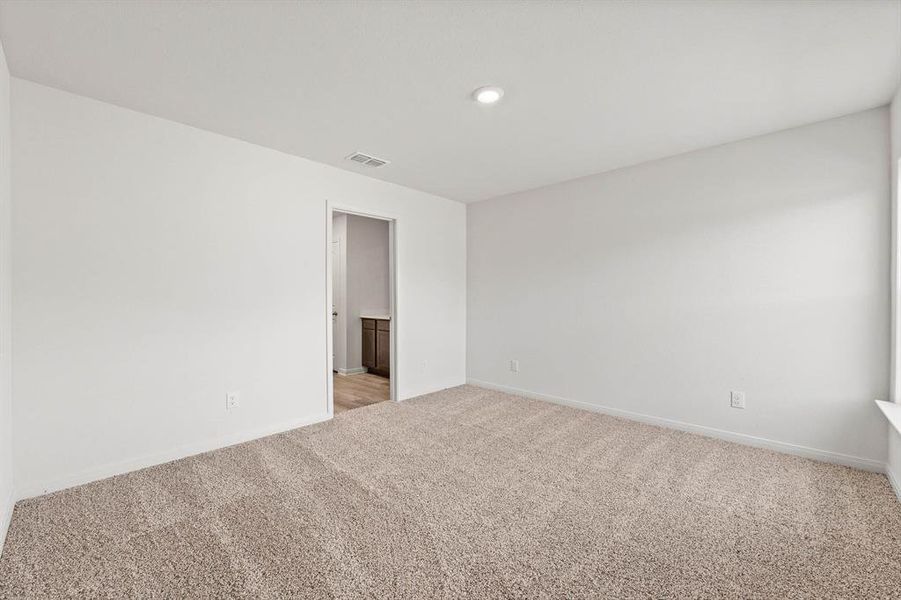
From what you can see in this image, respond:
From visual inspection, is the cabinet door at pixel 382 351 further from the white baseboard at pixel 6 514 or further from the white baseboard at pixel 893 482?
the white baseboard at pixel 893 482

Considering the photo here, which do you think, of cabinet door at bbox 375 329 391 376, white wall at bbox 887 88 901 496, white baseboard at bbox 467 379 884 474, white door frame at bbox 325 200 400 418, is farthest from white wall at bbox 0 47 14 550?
white wall at bbox 887 88 901 496

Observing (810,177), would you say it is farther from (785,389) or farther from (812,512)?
(812,512)

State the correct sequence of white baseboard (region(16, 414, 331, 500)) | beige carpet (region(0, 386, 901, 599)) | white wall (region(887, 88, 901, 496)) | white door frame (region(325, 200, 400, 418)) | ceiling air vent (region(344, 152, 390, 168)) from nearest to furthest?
beige carpet (region(0, 386, 901, 599))
white baseboard (region(16, 414, 331, 500))
white wall (region(887, 88, 901, 496))
ceiling air vent (region(344, 152, 390, 168))
white door frame (region(325, 200, 400, 418))

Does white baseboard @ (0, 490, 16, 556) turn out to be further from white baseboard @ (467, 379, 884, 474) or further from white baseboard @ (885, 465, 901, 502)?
white baseboard @ (885, 465, 901, 502)

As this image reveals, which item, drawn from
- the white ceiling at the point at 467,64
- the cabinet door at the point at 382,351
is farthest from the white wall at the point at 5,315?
the cabinet door at the point at 382,351

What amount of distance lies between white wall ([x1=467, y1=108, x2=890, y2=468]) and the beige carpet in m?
0.52

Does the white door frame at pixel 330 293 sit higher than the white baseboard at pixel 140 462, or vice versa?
the white door frame at pixel 330 293

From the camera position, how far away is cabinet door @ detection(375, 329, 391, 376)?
5281mm

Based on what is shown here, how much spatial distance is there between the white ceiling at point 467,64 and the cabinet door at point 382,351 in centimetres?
296

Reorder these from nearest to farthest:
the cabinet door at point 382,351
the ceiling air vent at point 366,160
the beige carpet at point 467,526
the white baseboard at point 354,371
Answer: the beige carpet at point 467,526 → the ceiling air vent at point 366,160 → the cabinet door at point 382,351 → the white baseboard at point 354,371

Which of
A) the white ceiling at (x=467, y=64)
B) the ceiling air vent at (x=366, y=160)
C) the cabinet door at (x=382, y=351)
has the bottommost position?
the cabinet door at (x=382, y=351)

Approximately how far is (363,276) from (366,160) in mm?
2691

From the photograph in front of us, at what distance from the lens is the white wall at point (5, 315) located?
5.93 ft

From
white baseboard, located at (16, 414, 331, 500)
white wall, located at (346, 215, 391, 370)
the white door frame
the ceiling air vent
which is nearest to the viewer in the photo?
white baseboard, located at (16, 414, 331, 500)
